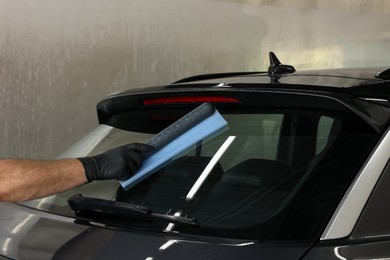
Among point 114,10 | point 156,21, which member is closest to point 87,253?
point 114,10

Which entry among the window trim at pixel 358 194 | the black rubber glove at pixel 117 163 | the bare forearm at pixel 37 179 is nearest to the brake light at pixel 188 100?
the black rubber glove at pixel 117 163

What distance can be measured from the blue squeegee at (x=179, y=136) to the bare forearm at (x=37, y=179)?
6.5 inches

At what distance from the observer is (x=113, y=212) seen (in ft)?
4.90

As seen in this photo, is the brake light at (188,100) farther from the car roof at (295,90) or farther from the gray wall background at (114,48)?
the gray wall background at (114,48)

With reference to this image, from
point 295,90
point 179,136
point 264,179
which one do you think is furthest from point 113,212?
point 295,90

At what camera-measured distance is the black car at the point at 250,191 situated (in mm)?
1282

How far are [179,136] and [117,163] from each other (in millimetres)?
213

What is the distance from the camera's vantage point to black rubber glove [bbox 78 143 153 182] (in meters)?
1.61

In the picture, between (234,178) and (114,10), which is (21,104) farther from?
(234,178)

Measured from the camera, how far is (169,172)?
164cm

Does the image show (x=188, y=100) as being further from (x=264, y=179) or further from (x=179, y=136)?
(x=264, y=179)

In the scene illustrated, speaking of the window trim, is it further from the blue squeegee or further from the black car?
the blue squeegee


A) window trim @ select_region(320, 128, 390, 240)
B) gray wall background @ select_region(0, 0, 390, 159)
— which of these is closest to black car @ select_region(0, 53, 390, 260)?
window trim @ select_region(320, 128, 390, 240)

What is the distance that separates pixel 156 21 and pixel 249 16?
157 centimetres
